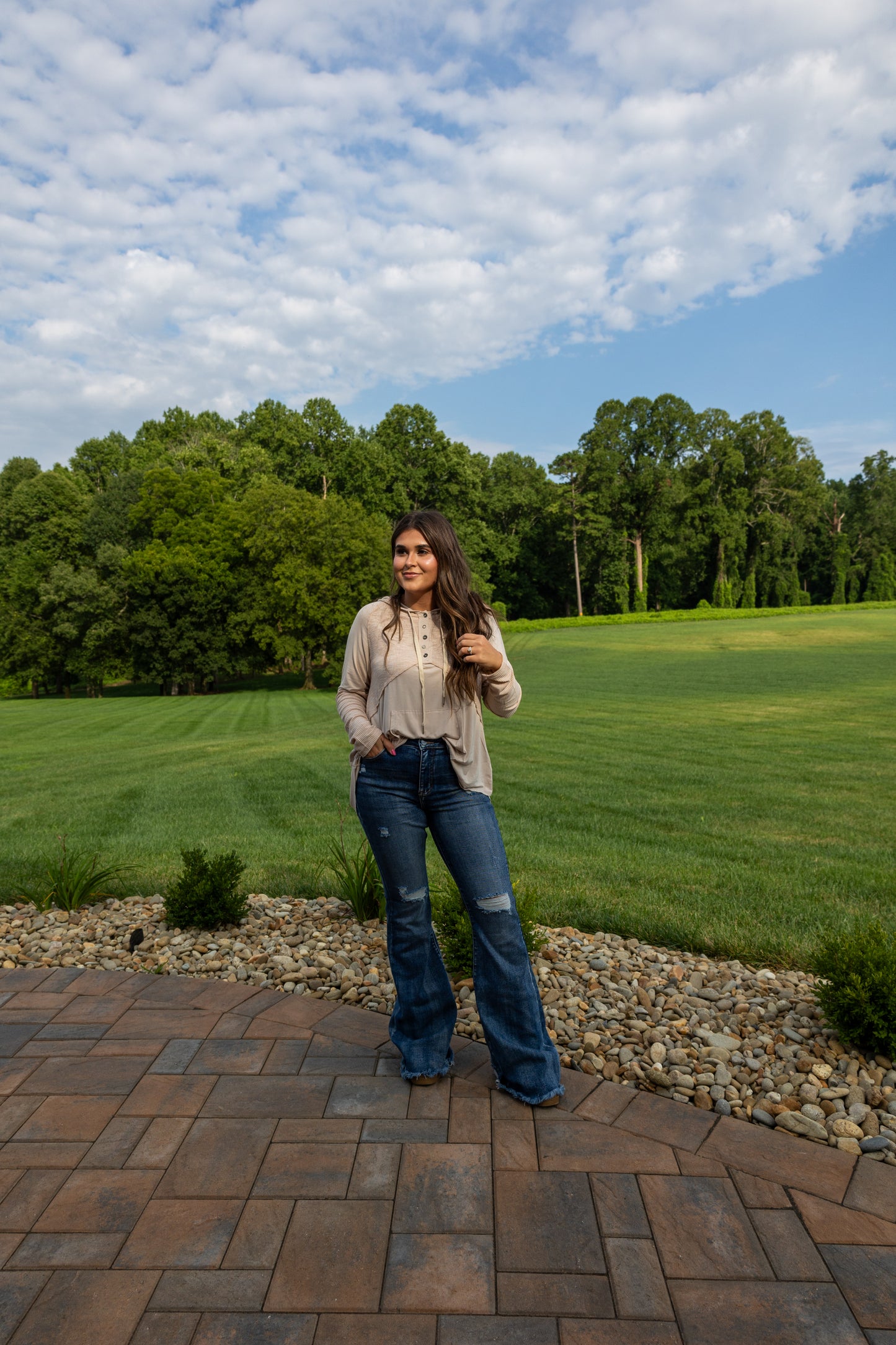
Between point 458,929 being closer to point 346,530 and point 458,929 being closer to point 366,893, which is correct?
point 366,893

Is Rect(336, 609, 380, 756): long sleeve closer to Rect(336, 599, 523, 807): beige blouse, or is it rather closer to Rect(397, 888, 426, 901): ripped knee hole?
Rect(336, 599, 523, 807): beige blouse

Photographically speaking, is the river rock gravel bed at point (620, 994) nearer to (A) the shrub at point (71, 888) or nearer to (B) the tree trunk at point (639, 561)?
(A) the shrub at point (71, 888)

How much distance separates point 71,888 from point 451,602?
329 centimetres

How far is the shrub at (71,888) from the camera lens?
4480 mm

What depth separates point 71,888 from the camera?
4.51 metres

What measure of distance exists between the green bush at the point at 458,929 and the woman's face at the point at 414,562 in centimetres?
149

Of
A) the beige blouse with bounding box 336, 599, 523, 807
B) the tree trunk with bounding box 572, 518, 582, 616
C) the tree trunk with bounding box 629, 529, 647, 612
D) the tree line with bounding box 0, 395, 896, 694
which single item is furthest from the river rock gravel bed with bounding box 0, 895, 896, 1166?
the tree trunk with bounding box 629, 529, 647, 612

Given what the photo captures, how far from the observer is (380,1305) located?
5.70ft

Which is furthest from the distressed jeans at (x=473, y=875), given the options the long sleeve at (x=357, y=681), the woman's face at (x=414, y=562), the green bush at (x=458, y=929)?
the green bush at (x=458, y=929)

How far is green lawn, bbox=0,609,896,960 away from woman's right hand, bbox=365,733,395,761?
2182mm

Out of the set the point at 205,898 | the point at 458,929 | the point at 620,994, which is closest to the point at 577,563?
the point at 205,898

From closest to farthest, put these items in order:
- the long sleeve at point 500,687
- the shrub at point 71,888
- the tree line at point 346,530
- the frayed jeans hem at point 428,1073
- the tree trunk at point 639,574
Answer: the long sleeve at point 500,687
the frayed jeans hem at point 428,1073
the shrub at point 71,888
the tree line at point 346,530
the tree trunk at point 639,574

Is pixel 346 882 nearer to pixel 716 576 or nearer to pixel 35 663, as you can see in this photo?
pixel 35 663

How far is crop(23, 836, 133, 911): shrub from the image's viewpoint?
4480 millimetres
